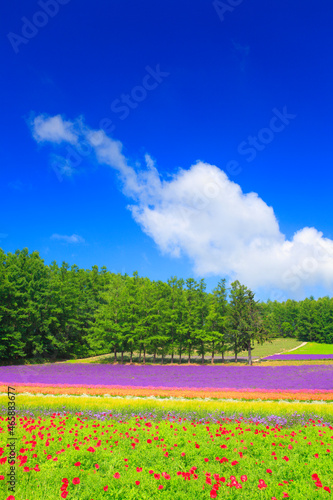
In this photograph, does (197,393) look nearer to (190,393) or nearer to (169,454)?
(190,393)

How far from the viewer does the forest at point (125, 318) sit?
46.0 m

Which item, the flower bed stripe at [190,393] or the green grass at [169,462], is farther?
the flower bed stripe at [190,393]

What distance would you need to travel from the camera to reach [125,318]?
49.3m

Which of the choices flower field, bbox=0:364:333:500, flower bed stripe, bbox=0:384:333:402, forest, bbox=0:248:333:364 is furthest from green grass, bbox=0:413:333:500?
forest, bbox=0:248:333:364

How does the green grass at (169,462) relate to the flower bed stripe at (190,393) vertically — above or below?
above

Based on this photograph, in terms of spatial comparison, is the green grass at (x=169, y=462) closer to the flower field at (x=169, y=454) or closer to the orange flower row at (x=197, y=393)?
the flower field at (x=169, y=454)

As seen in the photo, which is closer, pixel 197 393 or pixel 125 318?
pixel 197 393

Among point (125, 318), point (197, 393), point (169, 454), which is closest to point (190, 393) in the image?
point (197, 393)

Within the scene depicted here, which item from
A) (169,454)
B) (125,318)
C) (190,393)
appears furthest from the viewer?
(125,318)

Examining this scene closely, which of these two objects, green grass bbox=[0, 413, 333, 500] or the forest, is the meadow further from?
the forest

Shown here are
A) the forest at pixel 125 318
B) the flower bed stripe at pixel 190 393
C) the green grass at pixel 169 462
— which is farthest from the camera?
the forest at pixel 125 318

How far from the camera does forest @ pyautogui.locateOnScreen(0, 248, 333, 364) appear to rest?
151 ft

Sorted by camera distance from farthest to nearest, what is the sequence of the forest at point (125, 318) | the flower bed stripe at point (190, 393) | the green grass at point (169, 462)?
the forest at point (125, 318) < the flower bed stripe at point (190, 393) < the green grass at point (169, 462)

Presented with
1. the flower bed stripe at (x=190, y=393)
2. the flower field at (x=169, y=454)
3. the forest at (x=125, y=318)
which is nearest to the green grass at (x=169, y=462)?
the flower field at (x=169, y=454)
